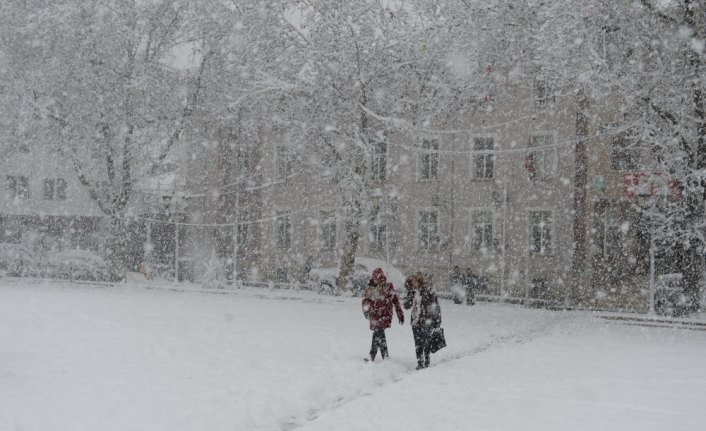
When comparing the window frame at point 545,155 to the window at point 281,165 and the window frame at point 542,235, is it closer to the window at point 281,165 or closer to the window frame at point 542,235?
the window frame at point 542,235

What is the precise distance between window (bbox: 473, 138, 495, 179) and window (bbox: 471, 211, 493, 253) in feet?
6.40

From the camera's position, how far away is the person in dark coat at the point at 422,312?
45.8 feet

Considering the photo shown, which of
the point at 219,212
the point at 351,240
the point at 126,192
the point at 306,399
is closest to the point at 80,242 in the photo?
the point at 219,212

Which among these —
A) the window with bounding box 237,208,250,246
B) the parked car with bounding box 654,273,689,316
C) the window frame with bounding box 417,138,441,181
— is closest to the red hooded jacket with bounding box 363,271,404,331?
the parked car with bounding box 654,273,689,316

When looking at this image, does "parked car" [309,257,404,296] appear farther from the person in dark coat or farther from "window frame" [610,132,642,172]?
the person in dark coat

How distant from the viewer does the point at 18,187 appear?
55219 mm

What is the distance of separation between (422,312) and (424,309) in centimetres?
6

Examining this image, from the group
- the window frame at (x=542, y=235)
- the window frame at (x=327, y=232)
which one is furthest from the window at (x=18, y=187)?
the window frame at (x=542, y=235)

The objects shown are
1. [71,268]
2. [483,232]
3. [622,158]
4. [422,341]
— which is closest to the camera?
[422,341]

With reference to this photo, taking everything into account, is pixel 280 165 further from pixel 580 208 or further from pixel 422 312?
pixel 422 312

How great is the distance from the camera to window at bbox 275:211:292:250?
45.6 meters

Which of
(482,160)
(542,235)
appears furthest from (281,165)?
(542,235)

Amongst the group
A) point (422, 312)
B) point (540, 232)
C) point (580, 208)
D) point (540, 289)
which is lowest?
point (540, 289)

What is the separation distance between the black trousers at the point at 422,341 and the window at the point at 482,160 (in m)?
26.0
